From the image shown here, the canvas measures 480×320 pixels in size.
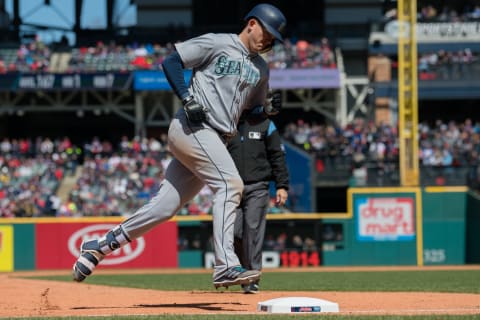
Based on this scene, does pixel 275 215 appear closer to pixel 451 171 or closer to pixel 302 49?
pixel 451 171

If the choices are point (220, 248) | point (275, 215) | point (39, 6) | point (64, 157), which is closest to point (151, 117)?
point (64, 157)

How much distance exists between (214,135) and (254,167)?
6.94 feet

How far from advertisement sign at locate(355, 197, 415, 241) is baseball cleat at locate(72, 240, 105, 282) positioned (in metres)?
15.3

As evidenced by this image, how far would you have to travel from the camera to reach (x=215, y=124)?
6.54 metres

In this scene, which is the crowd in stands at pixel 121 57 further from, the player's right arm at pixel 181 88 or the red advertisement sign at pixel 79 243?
the player's right arm at pixel 181 88

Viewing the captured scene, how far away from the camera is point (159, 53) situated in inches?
1211

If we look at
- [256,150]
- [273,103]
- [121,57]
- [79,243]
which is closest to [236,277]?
[273,103]

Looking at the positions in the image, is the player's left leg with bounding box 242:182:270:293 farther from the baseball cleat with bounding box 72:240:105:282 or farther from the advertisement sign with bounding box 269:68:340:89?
the advertisement sign with bounding box 269:68:340:89

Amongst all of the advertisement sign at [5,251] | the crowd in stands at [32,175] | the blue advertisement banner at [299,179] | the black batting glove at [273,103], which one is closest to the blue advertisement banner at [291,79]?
the crowd in stands at [32,175]

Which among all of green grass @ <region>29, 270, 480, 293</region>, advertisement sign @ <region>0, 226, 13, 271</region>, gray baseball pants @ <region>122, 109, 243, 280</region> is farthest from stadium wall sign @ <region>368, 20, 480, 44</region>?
gray baseball pants @ <region>122, 109, 243, 280</region>

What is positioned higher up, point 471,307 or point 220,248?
point 220,248

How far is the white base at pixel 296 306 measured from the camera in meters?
6.11

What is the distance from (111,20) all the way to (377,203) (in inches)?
715

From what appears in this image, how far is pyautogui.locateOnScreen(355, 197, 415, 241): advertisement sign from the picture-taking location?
2161 cm
